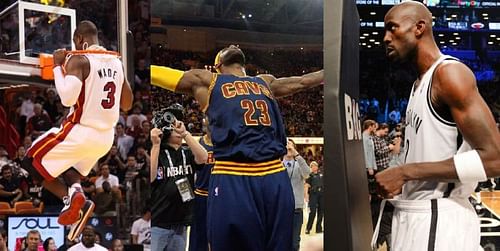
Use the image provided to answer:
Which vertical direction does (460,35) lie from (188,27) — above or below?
above

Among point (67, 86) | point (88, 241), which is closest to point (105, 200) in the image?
point (88, 241)

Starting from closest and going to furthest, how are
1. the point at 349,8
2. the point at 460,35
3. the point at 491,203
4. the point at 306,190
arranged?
1. the point at 349,8
2. the point at 306,190
3. the point at 491,203
4. the point at 460,35

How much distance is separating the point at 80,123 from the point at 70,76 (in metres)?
0.26

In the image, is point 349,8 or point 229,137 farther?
point 229,137

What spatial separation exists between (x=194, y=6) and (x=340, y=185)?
334cm

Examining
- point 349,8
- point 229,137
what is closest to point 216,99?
point 229,137

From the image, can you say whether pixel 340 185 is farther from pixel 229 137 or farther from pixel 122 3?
pixel 122 3

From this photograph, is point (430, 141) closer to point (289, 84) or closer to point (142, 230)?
point (142, 230)

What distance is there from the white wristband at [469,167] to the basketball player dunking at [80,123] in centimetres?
185

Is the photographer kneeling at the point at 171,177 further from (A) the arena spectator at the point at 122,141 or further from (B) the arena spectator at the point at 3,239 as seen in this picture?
(B) the arena spectator at the point at 3,239

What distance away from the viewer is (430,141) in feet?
6.28

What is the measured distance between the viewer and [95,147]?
121 inches

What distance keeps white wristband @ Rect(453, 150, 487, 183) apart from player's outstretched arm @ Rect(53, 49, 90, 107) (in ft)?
6.08

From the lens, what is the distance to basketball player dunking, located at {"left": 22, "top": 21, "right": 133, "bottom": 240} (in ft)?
9.41
